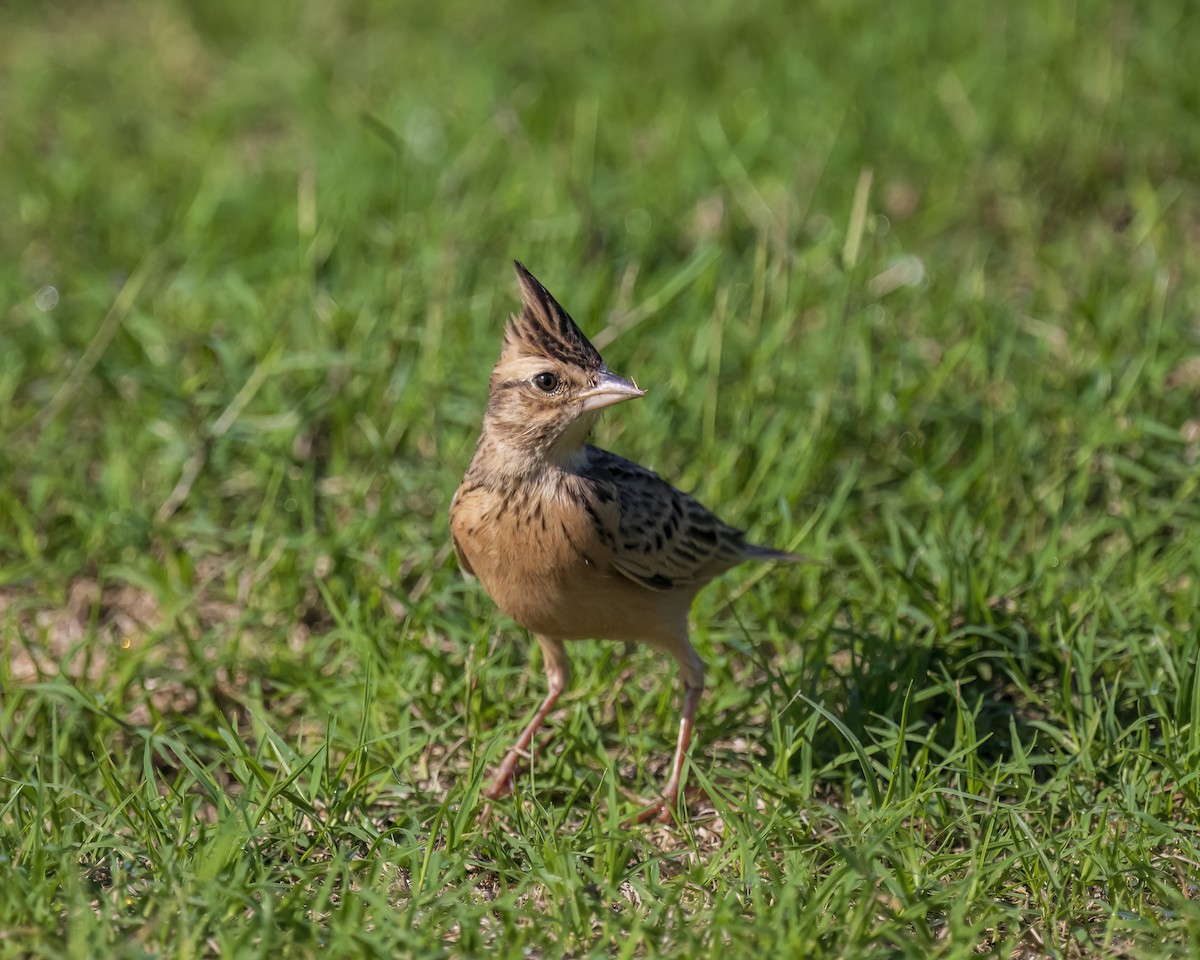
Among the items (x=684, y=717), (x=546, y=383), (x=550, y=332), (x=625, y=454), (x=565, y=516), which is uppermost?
(x=550, y=332)

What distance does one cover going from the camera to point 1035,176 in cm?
746

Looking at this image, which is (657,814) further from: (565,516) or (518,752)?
(565,516)

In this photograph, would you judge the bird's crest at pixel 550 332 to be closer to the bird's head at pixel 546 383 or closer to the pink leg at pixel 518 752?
the bird's head at pixel 546 383

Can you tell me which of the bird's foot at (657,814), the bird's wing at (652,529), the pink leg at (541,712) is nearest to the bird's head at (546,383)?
the bird's wing at (652,529)

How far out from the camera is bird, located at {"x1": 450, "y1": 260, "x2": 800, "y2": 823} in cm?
421

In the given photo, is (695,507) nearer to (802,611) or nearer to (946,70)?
(802,611)

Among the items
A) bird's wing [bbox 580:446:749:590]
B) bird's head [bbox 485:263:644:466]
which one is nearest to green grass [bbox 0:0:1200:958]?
bird's wing [bbox 580:446:749:590]

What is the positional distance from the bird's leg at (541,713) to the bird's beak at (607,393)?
34.6 inches

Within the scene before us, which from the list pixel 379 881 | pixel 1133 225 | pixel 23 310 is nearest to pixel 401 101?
pixel 23 310

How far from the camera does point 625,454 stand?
5.92 metres

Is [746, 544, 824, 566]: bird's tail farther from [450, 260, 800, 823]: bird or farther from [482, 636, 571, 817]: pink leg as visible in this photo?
[482, 636, 571, 817]: pink leg

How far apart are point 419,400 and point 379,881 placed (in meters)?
2.44

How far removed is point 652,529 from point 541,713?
77 cm

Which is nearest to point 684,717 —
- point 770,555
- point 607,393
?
point 770,555
